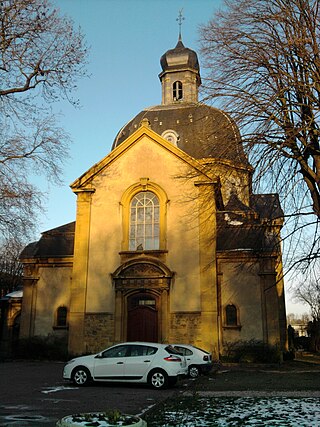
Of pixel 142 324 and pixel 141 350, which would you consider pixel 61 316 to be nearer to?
pixel 142 324

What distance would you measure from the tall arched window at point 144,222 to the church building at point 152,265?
51 mm

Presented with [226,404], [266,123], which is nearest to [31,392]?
[226,404]

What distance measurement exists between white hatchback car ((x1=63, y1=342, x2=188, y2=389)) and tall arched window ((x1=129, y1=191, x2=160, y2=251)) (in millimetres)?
Result: 9060

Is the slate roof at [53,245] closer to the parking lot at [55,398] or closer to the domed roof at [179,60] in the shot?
the parking lot at [55,398]

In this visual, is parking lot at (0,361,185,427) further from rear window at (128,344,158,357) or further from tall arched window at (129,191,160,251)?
tall arched window at (129,191,160,251)

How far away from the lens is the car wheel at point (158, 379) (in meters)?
13.3

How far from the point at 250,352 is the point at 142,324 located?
16.8ft

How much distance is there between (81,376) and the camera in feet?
45.8

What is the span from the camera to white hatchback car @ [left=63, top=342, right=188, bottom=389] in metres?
13.5

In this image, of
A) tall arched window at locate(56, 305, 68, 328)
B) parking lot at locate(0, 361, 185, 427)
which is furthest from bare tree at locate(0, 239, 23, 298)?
parking lot at locate(0, 361, 185, 427)

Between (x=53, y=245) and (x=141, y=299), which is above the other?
(x=53, y=245)

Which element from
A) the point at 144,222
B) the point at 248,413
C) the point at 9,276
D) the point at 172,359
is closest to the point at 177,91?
the point at 144,222

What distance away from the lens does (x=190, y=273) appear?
71.6 feet

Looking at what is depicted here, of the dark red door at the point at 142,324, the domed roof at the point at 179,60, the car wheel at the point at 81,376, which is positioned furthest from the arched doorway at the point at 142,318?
the domed roof at the point at 179,60
